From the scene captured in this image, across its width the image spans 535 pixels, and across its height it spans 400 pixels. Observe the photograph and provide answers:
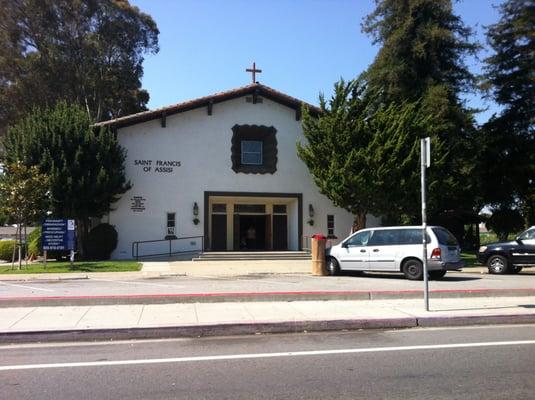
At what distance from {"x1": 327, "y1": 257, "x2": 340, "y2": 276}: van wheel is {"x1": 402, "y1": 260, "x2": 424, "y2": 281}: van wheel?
2.45 m

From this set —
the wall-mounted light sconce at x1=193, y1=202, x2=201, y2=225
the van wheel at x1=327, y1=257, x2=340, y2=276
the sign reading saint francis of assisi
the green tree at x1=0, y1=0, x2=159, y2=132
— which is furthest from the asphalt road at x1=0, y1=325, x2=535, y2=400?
the green tree at x1=0, y1=0, x2=159, y2=132

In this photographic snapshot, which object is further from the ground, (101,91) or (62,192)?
(101,91)

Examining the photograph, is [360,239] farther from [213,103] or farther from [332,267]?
[213,103]

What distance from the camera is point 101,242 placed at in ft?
84.4

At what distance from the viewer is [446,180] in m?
25.8

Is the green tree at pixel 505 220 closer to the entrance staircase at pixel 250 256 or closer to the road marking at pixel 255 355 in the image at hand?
the entrance staircase at pixel 250 256

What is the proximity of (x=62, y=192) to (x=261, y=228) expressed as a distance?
38.6 feet

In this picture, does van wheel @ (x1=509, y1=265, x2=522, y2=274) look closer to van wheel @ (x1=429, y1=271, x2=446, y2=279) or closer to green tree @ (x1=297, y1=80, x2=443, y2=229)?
van wheel @ (x1=429, y1=271, x2=446, y2=279)

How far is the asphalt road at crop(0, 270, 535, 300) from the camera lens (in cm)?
1412

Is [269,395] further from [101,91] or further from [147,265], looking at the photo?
[101,91]

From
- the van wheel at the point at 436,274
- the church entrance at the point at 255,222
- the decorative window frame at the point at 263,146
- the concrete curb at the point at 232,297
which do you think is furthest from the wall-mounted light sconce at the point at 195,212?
the concrete curb at the point at 232,297

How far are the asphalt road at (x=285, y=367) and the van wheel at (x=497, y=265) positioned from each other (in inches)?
483

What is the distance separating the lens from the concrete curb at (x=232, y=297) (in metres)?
10.9

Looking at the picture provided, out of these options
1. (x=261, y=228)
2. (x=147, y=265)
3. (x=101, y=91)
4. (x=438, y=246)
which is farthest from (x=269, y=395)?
(x=101, y=91)
